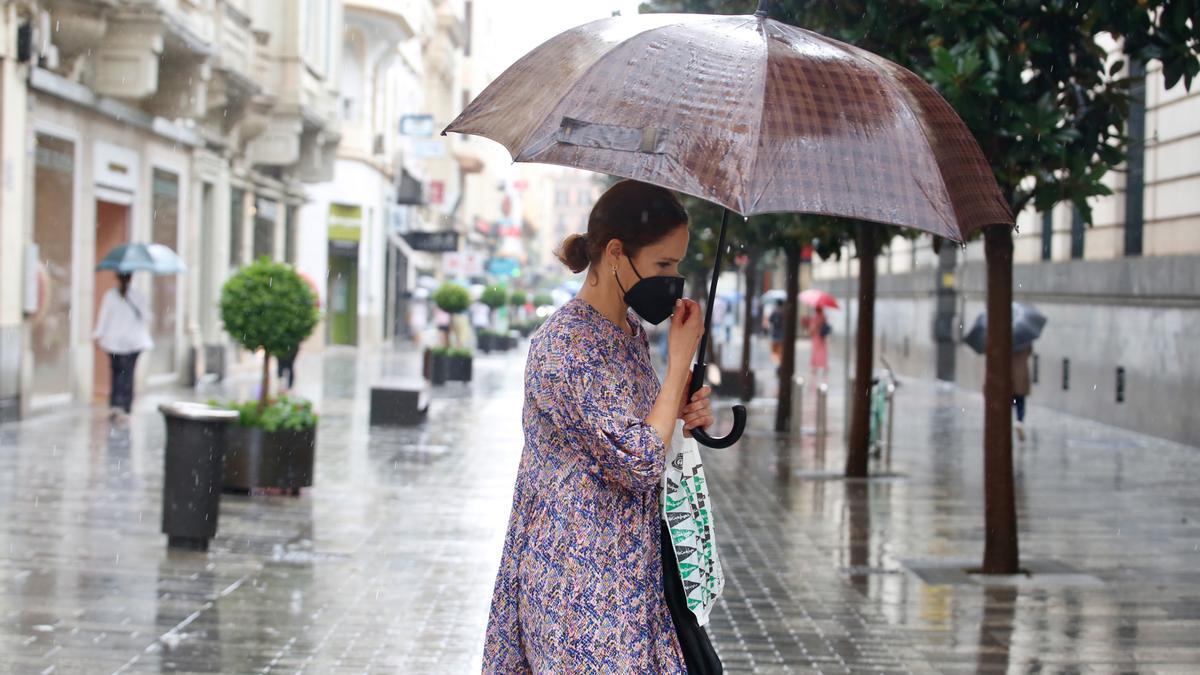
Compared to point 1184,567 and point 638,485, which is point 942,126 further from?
point 1184,567

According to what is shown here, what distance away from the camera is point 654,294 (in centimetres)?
338

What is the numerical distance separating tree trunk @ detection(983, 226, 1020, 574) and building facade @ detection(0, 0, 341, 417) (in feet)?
38.5

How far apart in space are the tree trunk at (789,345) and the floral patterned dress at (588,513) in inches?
596

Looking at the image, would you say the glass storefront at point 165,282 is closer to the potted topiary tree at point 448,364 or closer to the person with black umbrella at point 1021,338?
the potted topiary tree at point 448,364

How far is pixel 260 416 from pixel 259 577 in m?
3.14

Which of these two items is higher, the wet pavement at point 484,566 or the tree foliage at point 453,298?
the tree foliage at point 453,298

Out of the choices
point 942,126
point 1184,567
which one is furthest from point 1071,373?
point 942,126

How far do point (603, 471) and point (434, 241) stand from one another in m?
46.2

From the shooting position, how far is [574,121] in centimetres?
341

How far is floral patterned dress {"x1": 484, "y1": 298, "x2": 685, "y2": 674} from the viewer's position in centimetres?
328

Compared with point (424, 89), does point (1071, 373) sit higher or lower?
lower

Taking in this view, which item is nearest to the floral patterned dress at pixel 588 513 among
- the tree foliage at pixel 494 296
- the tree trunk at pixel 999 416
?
the tree trunk at pixel 999 416

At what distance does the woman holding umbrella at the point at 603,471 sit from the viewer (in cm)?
328

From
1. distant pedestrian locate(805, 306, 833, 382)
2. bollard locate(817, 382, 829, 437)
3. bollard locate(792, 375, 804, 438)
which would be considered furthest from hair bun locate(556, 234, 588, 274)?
distant pedestrian locate(805, 306, 833, 382)
